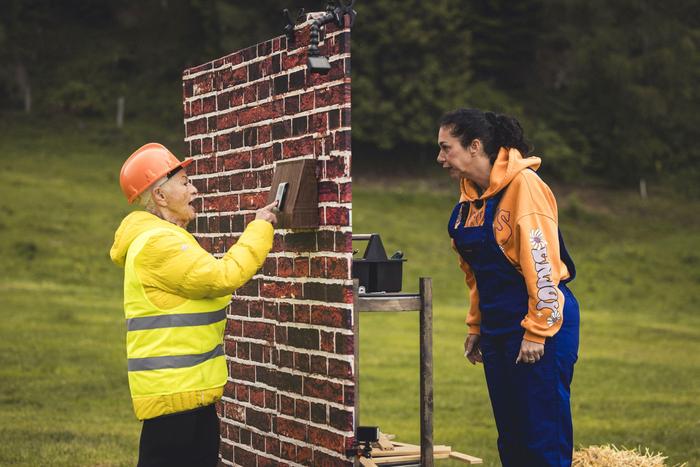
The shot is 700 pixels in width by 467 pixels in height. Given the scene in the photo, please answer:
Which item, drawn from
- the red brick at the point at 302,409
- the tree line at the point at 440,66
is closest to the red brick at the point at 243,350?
the red brick at the point at 302,409

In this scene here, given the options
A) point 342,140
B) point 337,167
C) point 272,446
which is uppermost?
point 342,140

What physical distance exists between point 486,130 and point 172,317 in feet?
5.31

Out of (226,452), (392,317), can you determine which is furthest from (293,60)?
(392,317)

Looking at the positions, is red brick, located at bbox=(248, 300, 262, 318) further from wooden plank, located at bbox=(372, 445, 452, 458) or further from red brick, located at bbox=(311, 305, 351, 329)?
wooden plank, located at bbox=(372, 445, 452, 458)

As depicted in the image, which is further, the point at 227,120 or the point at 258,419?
the point at 227,120

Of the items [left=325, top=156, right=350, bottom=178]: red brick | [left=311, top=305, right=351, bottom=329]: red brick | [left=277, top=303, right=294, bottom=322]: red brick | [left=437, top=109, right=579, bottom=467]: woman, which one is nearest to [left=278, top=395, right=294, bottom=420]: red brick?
[left=277, top=303, right=294, bottom=322]: red brick

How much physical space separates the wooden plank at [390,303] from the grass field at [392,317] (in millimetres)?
3561

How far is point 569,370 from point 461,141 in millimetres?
1118

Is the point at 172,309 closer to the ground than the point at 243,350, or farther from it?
farther from it

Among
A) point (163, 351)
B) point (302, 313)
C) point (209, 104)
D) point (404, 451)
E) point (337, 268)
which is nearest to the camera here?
point (163, 351)

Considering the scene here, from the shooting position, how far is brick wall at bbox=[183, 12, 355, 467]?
192 inches

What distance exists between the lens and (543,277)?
436cm

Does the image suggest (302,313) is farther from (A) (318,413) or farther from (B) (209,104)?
(B) (209,104)

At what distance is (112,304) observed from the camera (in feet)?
59.4
